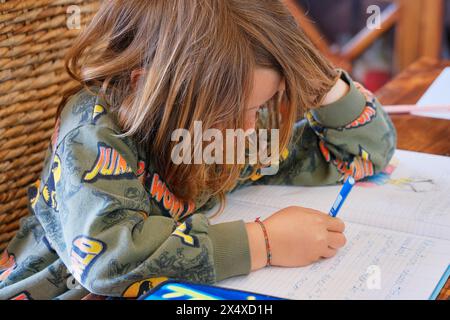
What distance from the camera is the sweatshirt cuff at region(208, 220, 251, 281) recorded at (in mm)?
754

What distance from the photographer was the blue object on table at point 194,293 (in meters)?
0.69

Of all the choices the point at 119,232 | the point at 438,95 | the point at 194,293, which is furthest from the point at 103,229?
the point at 438,95

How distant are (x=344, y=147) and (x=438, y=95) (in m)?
0.32

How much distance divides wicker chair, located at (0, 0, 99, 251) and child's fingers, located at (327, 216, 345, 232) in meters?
0.44

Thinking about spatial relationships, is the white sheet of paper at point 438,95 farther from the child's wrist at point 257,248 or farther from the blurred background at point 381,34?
the blurred background at point 381,34

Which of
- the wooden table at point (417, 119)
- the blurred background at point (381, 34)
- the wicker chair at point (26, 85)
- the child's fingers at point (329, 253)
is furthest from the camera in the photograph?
the blurred background at point (381, 34)

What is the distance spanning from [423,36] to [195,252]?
1.72 metres

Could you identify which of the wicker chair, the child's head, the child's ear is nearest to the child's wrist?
the child's head

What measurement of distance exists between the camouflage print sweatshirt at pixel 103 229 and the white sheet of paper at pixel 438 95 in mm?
485

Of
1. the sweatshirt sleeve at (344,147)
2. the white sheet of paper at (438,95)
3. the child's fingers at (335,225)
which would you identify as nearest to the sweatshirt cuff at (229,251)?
the child's fingers at (335,225)

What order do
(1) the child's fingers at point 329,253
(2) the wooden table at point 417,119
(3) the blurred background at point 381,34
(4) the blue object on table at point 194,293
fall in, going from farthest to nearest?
(3) the blurred background at point 381,34
(2) the wooden table at point 417,119
(1) the child's fingers at point 329,253
(4) the blue object on table at point 194,293

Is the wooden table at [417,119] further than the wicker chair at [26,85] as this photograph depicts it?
Yes

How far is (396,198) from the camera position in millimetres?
930

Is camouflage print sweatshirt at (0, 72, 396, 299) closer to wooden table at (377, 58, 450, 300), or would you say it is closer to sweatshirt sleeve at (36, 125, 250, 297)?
sweatshirt sleeve at (36, 125, 250, 297)
